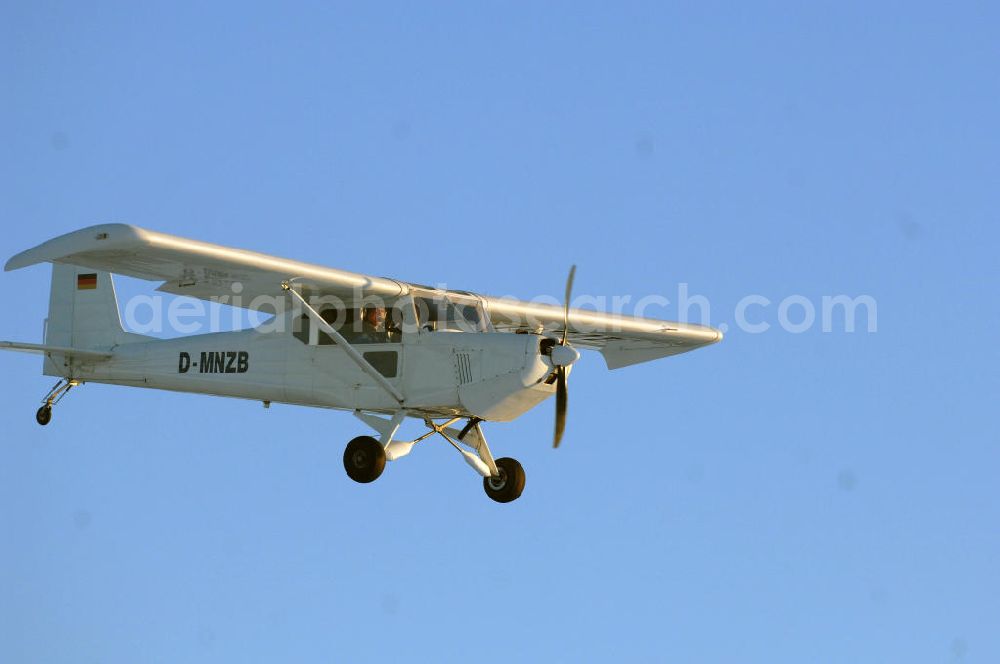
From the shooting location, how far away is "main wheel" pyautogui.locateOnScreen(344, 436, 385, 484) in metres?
19.5

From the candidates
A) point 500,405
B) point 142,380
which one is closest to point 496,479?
point 500,405

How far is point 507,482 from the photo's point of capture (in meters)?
20.3

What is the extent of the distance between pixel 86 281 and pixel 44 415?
86.3 inches

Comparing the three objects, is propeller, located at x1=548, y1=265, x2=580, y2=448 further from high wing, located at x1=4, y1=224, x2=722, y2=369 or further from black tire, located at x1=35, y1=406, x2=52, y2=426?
black tire, located at x1=35, y1=406, x2=52, y2=426

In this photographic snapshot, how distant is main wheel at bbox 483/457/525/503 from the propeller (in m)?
1.16

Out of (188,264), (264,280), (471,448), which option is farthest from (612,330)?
(188,264)

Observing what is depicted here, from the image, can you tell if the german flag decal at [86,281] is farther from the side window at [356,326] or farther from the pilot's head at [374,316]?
the pilot's head at [374,316]

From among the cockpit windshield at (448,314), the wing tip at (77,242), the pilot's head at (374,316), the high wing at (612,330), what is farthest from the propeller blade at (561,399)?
the wing tip at (77,242)

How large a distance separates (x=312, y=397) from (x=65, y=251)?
4287 mm

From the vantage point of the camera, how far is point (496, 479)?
20.3 meters

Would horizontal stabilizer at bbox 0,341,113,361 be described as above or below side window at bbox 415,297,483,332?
below

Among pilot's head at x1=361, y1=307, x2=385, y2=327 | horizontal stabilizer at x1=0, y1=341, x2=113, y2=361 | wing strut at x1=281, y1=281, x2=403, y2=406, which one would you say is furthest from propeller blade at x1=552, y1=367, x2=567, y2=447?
horizontal stabilizer at x1=0, y1=341, x2=113, y2=361

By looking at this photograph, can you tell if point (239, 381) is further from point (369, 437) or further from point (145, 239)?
point (145, 239)

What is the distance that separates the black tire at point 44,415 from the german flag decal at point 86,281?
1.94 m
